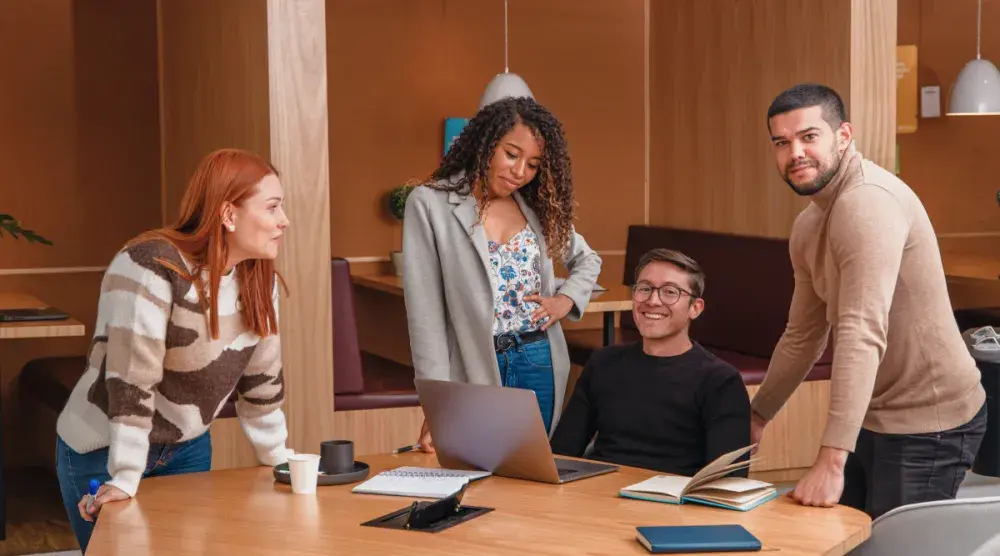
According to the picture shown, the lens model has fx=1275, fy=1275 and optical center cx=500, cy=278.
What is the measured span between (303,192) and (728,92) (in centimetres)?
255

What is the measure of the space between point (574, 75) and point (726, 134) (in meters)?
1.09

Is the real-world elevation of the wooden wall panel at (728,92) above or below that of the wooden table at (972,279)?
above

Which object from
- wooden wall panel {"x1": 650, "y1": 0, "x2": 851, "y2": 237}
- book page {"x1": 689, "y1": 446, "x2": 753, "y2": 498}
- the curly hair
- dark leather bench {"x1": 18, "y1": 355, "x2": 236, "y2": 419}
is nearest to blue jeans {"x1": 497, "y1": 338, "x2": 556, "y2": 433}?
the curly hair

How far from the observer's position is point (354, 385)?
480 centimetres

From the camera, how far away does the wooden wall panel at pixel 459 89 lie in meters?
6.27

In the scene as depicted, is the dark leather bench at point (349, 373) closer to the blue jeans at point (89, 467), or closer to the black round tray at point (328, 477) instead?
the blue jeans at point (89, 467)

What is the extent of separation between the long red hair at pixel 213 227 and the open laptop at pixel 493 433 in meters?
0.40

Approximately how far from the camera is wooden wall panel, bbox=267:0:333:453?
411 cm

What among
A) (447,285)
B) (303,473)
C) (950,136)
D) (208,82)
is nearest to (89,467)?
(303,473)

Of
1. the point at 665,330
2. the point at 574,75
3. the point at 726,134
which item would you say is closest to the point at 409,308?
the point at 665,330

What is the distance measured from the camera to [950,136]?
7.30m

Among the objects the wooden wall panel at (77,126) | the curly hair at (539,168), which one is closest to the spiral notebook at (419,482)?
the curly hair at (539,168)

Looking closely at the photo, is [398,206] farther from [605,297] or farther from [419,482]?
[419,482]

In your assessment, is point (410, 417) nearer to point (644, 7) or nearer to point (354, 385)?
point (354, 385)
